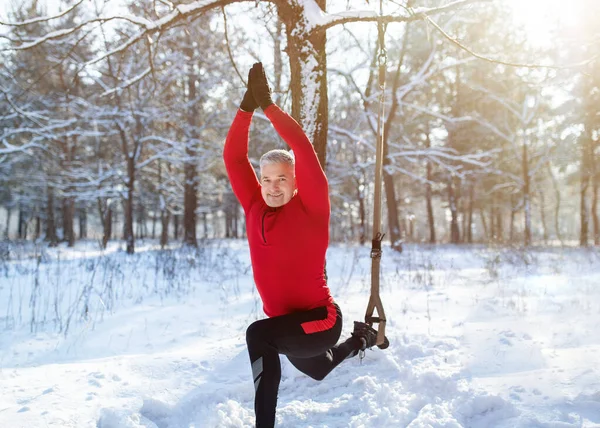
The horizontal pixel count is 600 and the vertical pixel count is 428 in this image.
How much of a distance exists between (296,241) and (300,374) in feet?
6.28

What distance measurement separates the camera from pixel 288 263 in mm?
2354

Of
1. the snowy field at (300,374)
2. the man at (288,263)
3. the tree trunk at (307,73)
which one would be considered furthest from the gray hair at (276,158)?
the tree trunk at (307,73)

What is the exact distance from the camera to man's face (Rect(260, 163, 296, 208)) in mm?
2420

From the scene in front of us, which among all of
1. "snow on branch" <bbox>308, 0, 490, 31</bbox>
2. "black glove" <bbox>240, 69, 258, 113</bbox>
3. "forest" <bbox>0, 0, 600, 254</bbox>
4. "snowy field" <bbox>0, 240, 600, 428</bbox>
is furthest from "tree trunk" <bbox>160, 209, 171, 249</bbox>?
"black glove" <bbox>240, 69, 258, 113</bbox>

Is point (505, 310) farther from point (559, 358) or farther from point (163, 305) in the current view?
point (163, 305)

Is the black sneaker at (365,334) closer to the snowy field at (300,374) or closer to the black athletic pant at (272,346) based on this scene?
the snowy field at (300,374)

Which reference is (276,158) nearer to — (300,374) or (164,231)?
(300,374)

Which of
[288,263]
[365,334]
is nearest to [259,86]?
[288,263]

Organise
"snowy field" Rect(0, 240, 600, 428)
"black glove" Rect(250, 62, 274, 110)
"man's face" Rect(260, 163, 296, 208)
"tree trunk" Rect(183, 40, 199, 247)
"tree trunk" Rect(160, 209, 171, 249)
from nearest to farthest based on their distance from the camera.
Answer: "man's face" Rect(260, 163, 296, 208), "black glove" Rect(250, 62, 274, 110), "snowy field" Rect(0, 240, 600, 428), "tree trunk" Rect(183, 40, 199, 247), "tree trunk" Rect(160, 209, 171, 249)

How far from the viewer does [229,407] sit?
3.07 meters

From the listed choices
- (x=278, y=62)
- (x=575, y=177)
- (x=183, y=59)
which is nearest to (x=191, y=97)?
(x=183, y=59)

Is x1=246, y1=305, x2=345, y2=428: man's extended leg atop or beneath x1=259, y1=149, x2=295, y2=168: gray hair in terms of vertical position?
beneath

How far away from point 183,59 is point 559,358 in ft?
44.5

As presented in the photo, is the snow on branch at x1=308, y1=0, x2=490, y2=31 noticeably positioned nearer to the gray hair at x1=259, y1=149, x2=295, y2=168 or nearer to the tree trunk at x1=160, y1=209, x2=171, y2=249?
the gray hair at x1=259, y1=149, x2=295, y2=168
